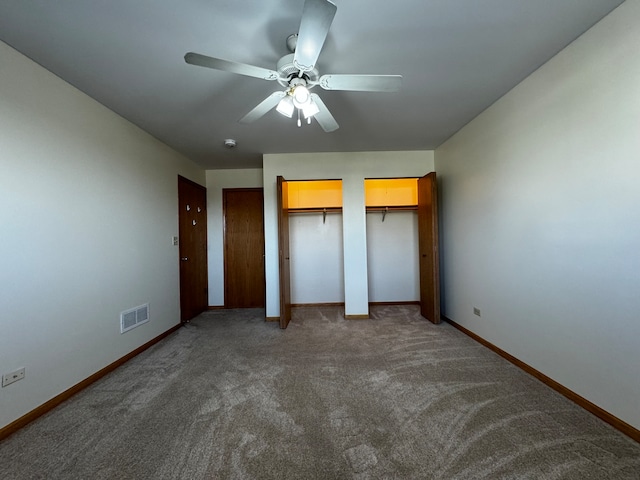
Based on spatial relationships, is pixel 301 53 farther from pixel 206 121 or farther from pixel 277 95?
pixel 206 121

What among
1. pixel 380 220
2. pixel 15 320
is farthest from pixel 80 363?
pixel 380 220

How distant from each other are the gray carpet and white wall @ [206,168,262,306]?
192cm

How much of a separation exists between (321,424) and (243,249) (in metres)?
3.39

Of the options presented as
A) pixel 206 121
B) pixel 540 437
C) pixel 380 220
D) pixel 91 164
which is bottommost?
pixel 540 437

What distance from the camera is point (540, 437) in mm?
1487

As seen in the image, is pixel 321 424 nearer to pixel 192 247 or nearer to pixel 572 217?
pixel 572 217

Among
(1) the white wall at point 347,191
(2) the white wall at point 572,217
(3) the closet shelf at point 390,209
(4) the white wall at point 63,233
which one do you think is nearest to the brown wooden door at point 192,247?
(4) the white wall at point 63,233

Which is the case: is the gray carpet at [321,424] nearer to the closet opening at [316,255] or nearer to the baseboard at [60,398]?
the baseboard at [60,398]

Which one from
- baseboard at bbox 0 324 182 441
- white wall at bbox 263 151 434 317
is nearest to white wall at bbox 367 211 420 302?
white wall at bbox 263 151 434 317

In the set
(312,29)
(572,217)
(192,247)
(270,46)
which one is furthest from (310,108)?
(192,247)

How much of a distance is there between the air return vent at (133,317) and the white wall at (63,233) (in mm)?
59

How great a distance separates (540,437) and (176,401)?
2.37 metres

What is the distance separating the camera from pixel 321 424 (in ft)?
5.34

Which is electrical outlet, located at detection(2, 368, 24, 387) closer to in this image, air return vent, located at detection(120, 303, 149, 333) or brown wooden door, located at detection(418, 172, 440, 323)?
Answer: air return vent, located at detection(120, 303, 149, 333)
